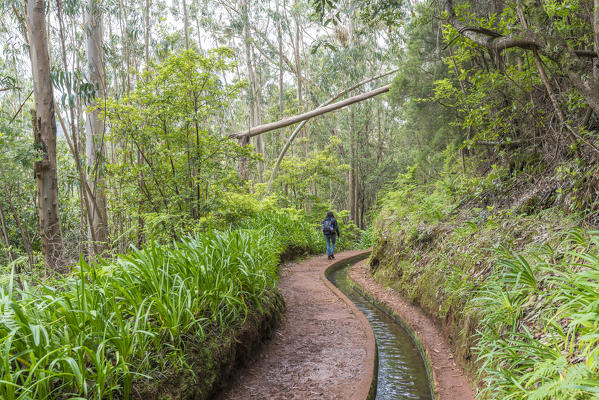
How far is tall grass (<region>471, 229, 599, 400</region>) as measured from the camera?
5.89 ft

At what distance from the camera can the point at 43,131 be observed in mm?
5531

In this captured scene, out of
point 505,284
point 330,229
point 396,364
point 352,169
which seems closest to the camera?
point 505,284

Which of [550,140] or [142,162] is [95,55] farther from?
[550,140]

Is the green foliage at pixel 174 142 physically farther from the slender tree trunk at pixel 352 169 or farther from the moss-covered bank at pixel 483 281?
the slender tree trunk at pixel 352 169

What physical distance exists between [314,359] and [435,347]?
4.64 ft

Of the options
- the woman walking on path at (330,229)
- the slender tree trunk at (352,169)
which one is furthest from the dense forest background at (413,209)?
the slender tree trunk at (352,169)

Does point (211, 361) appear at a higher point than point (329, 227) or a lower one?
lower

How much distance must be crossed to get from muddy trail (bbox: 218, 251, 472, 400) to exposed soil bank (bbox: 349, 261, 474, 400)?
0.05m

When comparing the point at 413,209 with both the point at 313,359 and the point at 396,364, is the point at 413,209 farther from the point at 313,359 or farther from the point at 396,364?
the point at 313,359

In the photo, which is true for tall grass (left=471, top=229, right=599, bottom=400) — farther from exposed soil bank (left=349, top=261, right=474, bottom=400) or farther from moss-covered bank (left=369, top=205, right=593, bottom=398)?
exposed soil bank (left=349, top=261, right=474, bottom=400)

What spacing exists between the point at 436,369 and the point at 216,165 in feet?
18.6

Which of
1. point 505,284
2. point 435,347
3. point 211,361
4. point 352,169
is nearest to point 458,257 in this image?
point 435,347

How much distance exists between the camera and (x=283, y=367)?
12.2ft

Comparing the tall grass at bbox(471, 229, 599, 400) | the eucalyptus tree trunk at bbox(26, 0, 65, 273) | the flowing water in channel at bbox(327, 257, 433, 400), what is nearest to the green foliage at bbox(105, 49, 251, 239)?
→ the eucalyptus tree trunk at bbox(26, 0, 65, 273)
